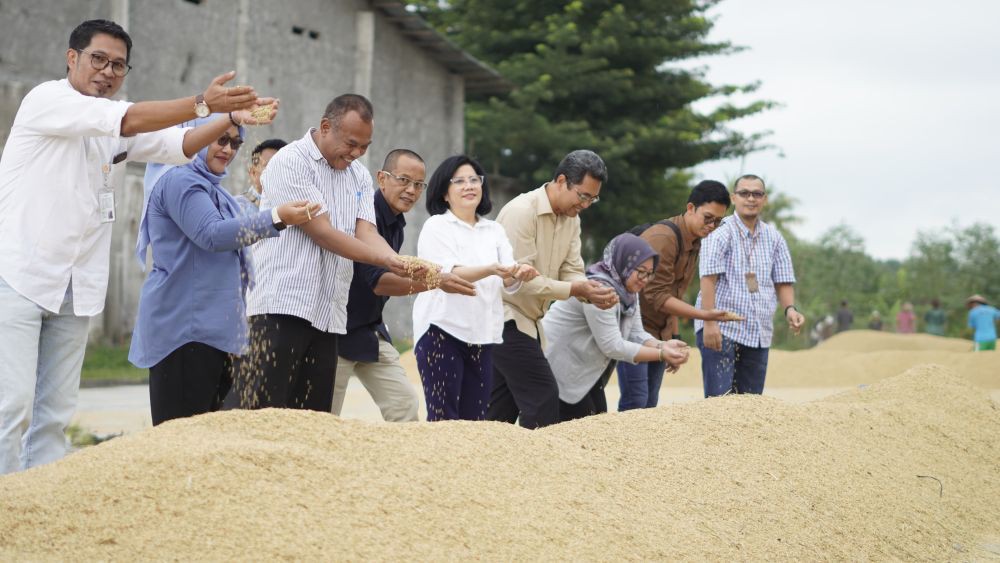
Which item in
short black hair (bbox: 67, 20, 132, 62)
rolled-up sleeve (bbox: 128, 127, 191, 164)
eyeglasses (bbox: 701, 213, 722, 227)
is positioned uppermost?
short black hair (bbox: 67, 20, 132, 62)

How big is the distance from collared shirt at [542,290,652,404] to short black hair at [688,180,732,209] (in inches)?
33.4

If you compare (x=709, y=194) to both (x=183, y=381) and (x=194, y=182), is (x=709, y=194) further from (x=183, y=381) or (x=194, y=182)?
(x=183, y=381)

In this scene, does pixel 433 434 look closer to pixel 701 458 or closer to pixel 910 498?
pixel 701 458

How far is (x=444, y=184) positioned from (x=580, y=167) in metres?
0.81

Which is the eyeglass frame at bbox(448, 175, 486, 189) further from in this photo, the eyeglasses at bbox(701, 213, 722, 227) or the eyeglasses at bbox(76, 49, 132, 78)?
the eyeglasses at bbox(76, 49, 132, 78)

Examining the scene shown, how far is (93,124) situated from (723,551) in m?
2.48

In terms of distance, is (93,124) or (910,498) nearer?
(93,124)

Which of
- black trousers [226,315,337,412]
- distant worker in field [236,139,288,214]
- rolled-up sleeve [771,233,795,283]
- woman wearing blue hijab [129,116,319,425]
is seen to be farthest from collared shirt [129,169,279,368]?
rolled-up sleeve [771,233,795,283]

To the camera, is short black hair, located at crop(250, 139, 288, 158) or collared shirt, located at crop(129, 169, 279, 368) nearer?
collared shirt, located at crop(129, 169, 279, 368)

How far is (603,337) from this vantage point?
612cm

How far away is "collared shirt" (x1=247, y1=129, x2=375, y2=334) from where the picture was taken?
4570mm

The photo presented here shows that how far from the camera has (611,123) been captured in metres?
24.8

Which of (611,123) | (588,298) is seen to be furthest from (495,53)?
(588,298)

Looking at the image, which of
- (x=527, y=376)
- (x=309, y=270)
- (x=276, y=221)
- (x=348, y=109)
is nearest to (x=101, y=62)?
(x=276, y=221)
